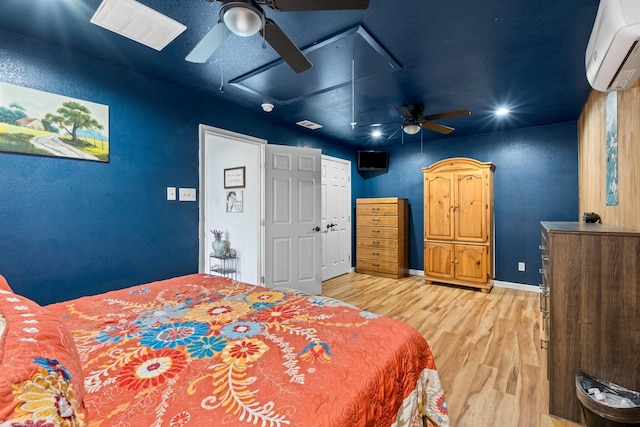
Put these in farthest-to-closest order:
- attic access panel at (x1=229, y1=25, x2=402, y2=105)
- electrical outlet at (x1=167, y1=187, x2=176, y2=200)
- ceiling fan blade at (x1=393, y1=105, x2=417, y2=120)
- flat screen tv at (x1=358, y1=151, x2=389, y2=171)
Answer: flat screen tv at (x1=358, y1=151, x2=389, y2=171) → ceiling fan blade at (x1=393, y1=105, x2=417, y2=120) → electrical outlet at (x1=167, y1=187, x2=176, y2=200) → attic access panel at (x1=229, y1=25, x2=402, y2=105)

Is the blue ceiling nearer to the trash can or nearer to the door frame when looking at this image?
the door frame

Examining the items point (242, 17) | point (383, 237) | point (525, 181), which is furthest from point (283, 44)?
point (525, 181)

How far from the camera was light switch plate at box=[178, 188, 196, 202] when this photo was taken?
9.50ft

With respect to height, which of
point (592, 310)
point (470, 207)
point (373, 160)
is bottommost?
point (592, 310)

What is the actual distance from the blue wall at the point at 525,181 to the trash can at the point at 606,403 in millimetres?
3093

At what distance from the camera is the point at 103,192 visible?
239 centimetres

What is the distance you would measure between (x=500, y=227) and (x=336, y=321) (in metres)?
4.23

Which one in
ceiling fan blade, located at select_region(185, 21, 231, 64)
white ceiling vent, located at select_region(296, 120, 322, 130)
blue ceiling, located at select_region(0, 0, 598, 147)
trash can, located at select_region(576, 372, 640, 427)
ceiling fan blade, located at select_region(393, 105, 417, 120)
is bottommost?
trash can, located at select_region(576, 372, 640, 427)

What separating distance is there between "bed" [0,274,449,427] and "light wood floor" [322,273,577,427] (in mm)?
800

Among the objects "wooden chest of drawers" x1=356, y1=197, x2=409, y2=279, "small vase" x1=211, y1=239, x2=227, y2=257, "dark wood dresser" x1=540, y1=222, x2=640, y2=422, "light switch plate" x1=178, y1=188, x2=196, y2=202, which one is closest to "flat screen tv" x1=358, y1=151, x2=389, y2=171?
"wooden chest of drawers" x1=356, y1=197, x2=409, y2=279

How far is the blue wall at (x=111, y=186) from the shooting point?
2.03 meters

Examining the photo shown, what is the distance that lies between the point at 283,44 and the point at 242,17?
0.35 meters

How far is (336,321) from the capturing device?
1340 millimetres

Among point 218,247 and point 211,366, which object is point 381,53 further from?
point 218,247
